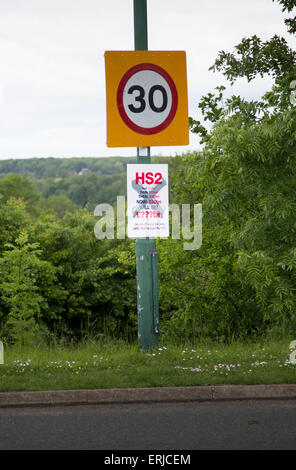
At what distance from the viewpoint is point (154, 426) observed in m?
5.32

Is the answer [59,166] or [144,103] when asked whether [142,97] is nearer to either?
[144,103]

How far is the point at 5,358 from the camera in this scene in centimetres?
776

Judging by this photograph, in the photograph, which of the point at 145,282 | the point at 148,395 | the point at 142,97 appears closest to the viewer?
the point at 148,395

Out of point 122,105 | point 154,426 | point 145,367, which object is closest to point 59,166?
point 122,105

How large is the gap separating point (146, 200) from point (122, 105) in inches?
53.8

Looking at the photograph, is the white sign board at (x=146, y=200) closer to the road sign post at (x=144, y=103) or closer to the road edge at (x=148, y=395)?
the road sign post at (x=144, y=103)

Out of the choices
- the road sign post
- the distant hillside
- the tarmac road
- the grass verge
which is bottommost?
the tarmac road

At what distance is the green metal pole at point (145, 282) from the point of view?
789 cm

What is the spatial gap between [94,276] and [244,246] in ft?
53.8

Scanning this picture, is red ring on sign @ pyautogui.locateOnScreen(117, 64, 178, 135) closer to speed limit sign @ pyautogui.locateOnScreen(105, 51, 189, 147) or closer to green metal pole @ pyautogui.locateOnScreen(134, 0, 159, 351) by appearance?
speed limit sign @ pyautogui.locateOnScreen(105, 51, 189, 147)

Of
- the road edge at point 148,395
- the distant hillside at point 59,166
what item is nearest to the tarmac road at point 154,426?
the road edge at point 148,395

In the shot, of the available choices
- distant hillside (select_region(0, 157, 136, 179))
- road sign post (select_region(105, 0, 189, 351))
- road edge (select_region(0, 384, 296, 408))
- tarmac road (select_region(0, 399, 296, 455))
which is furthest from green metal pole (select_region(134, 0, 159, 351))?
distant hillside (select_region(0, 157, 136, 179))

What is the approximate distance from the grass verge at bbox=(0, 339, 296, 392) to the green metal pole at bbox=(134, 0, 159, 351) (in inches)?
9.2

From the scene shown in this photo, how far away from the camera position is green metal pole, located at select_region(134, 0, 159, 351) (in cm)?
789
